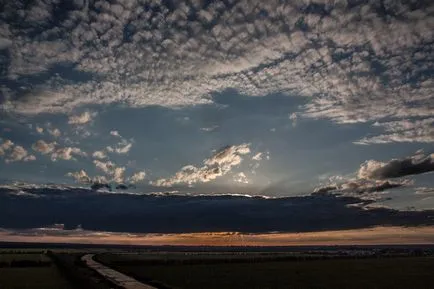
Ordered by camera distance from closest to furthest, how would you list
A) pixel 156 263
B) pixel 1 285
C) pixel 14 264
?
pixel 1 285 < pixel 14 264 < pixel 156 263

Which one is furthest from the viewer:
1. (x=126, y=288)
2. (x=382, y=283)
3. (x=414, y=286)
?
(x=382, y=283)

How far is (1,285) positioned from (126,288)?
1576 cm

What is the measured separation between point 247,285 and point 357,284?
1337 centimetres

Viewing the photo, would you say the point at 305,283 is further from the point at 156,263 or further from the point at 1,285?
the point at 156,263

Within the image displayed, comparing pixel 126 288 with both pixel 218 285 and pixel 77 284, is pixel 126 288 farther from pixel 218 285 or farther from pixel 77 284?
pixel 218 285

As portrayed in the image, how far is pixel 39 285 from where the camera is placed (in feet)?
176

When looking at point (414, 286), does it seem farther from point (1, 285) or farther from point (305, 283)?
point (1, 285)

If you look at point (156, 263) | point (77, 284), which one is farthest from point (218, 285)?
point (156, 263)

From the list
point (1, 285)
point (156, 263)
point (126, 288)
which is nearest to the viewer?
point (126, 288)

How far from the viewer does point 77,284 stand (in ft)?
162

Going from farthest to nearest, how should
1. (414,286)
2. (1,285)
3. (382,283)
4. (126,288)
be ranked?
(382,283)
(414,286)
(1,285)
(126,288)

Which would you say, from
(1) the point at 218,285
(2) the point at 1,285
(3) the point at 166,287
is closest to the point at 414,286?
(1) the point at 218,285

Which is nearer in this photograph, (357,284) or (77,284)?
(77,284)

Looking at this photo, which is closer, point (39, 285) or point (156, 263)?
point (39, 285)
